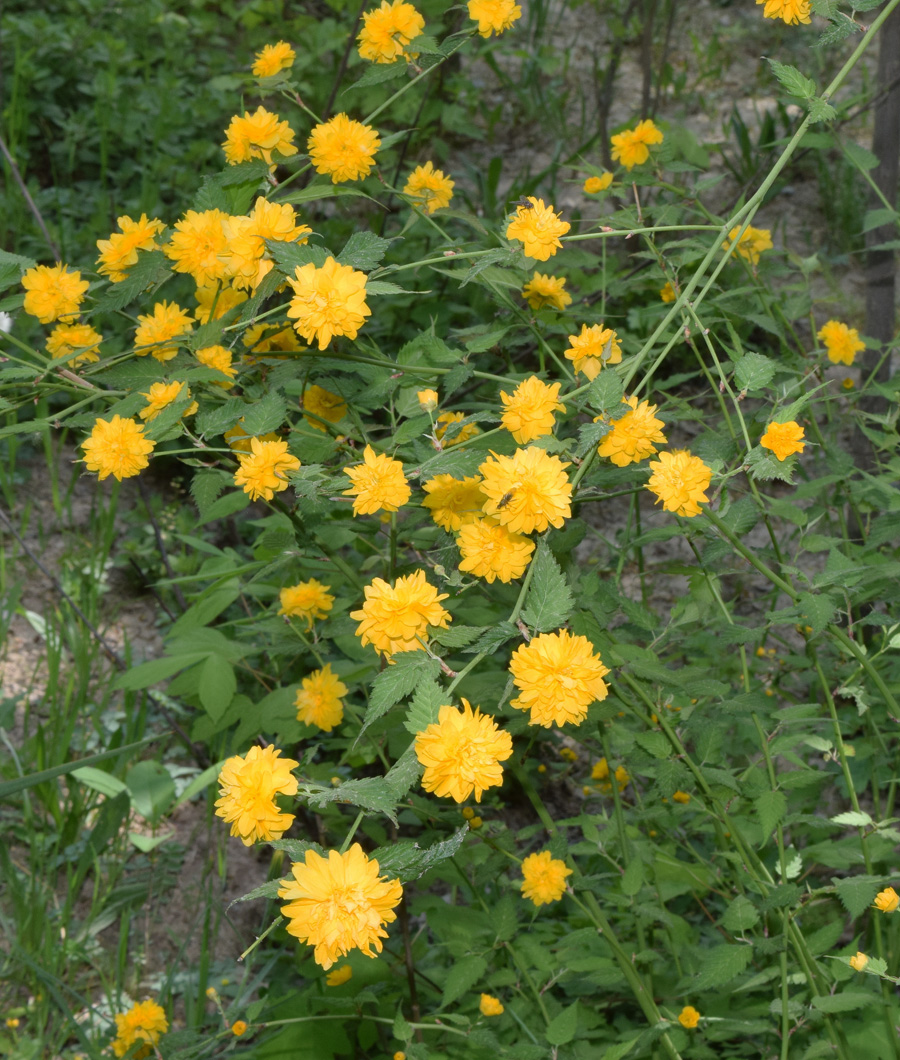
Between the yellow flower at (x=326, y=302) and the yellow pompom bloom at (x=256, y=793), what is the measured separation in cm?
40

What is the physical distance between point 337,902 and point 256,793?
0.13 metres

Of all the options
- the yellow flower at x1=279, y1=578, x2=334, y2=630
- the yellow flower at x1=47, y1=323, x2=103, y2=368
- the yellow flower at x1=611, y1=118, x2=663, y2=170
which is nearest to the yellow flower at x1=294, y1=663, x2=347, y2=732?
the yellow flower at x1=279, y1=578, x2=334, y2=630

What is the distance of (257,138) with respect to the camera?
1.26m

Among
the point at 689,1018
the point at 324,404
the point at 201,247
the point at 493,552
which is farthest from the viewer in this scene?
the point at 324,404

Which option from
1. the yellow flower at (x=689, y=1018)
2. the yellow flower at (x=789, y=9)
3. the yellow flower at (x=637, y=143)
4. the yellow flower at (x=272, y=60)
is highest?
the yellow flower at (x=789, y=9)

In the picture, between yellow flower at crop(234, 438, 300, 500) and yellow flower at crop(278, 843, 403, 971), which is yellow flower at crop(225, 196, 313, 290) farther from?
yellow flower at crop(278, 843, 403, 971)

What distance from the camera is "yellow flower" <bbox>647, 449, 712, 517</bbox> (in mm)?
986

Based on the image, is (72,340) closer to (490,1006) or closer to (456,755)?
(456,755)

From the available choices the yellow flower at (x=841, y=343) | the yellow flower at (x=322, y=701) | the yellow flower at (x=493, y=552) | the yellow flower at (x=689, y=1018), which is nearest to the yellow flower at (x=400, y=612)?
the yellow flower at (x=493, y=552)

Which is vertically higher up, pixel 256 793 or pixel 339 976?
pixel 256 793

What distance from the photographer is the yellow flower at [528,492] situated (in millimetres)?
906

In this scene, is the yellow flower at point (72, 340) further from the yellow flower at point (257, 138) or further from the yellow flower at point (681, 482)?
the yellow flower at point (681, 482)

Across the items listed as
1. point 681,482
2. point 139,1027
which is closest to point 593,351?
point 681,482

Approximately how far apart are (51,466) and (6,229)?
96cm
